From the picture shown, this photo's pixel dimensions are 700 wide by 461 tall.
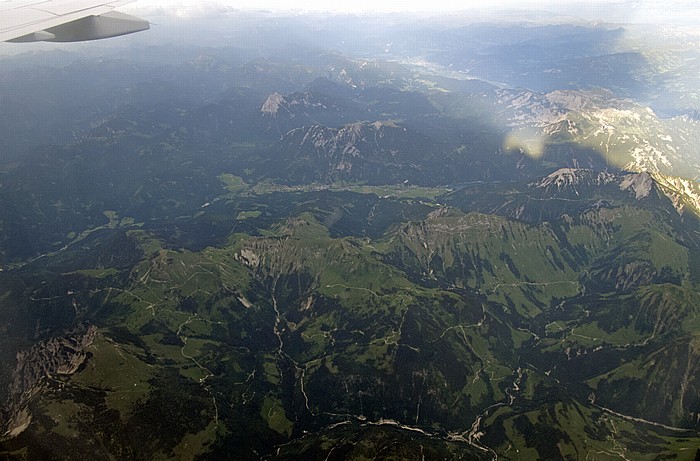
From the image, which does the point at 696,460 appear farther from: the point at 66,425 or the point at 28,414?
the point at 28,414

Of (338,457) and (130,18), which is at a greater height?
(130,18)

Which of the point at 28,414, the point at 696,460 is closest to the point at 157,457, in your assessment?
the point at 28,414

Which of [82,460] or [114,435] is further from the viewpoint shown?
[114,435]

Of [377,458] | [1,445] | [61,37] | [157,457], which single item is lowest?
[157,457]

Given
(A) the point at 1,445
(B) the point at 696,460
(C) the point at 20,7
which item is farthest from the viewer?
→ (B) the point at 696,460

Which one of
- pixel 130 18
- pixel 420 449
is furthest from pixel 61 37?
pixel 420 449

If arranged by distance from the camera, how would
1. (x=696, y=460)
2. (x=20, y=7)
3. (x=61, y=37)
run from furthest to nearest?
(x=696, y=460) → (x=20, y=7) → (x=61, y=37)

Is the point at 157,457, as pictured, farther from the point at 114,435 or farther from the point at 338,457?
the point at 338,457
